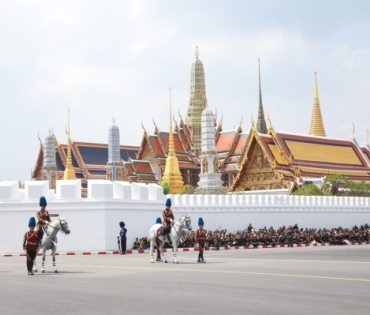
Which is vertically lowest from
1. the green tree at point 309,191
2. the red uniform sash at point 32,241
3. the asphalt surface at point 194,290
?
the asphalt surface at point 194,290

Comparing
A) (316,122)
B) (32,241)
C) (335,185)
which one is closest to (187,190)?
(335,185)

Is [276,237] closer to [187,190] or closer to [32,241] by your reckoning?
[32,241]

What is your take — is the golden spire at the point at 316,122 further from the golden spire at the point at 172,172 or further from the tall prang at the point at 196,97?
the golden spire at the point at 172,172

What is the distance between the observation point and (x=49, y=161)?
71750mm

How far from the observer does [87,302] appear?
33.7ft

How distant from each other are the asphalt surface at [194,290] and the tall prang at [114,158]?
165 feet

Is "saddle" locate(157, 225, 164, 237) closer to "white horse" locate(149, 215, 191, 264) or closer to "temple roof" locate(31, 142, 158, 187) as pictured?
"white horse" locate(149, 215, 191, 264)

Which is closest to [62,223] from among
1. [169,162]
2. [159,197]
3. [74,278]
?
[74,278]

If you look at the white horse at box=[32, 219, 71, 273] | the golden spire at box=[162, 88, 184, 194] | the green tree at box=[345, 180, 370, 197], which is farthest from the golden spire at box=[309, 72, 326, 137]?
the white horse at box=[32, 219, 71, 273]

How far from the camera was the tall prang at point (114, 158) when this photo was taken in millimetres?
67188

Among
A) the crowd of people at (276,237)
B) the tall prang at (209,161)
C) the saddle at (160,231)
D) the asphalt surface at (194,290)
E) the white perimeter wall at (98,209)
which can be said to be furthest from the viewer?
the tall prang at (209,161)

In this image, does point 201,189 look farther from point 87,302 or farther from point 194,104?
point 87,302

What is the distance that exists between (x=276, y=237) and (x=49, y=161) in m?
42.9

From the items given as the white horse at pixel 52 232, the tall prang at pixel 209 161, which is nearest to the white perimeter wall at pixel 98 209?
the white horse at pixel 52 232
